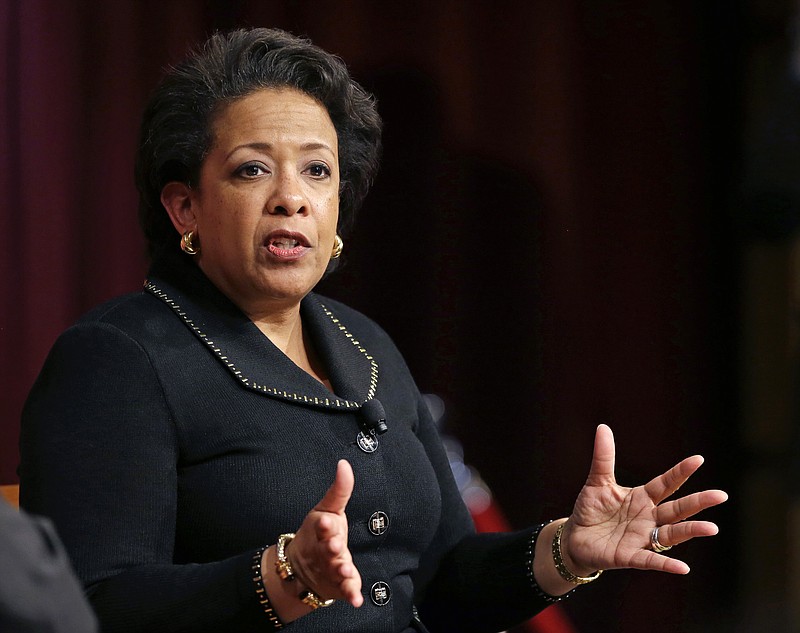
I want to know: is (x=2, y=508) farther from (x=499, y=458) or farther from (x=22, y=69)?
(x=499, y=458)

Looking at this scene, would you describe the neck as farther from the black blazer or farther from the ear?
the ear

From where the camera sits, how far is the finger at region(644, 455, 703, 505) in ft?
4.98

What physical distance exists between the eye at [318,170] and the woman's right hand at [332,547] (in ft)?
1.91

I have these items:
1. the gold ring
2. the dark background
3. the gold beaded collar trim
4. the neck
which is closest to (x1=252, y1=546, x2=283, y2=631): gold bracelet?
the gold beaded collar trim

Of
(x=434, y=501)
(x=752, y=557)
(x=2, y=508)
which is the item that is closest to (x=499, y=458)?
(x=752, y=557)

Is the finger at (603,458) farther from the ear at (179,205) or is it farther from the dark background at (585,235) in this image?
the dark background at (585,235)

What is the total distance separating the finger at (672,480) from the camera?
1518mm

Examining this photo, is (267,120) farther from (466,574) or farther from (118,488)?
(466,574)

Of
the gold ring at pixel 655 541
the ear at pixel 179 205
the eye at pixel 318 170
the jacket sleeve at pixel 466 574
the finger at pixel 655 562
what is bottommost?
the jacket sleeve at pixel 466 574

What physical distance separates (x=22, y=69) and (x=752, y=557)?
2.15 m

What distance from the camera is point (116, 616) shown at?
135cm

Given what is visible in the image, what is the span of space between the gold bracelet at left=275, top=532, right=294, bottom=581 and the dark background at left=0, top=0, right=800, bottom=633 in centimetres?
142

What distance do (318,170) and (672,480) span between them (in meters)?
0.67

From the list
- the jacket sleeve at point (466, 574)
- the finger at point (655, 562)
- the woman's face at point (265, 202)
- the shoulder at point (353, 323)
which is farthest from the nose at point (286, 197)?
the finger at point (655, 562)
